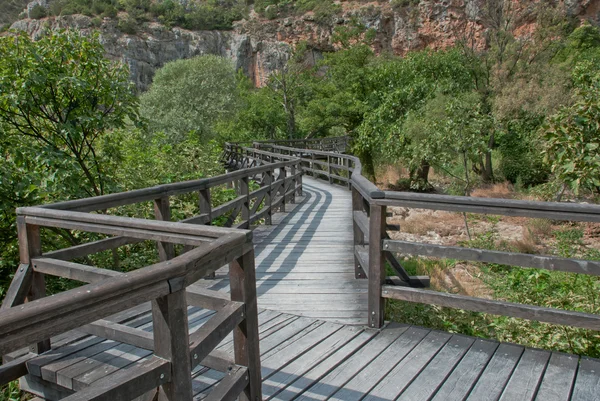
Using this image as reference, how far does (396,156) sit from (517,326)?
1363 centimetres

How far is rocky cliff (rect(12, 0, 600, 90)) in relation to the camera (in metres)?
52.0

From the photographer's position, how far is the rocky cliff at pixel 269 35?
52000 mm

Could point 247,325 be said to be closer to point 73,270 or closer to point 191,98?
point 73,270

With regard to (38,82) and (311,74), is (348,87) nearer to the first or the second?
(311,74)

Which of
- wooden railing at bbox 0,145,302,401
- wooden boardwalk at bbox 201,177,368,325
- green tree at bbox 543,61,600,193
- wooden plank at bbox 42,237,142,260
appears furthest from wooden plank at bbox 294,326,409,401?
green tree at bbox 543,61,600,193

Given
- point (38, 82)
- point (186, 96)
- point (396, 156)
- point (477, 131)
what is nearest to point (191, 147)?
point (38, 82)

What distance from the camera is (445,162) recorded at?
1483 cm

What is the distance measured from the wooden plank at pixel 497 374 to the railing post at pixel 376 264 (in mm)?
842

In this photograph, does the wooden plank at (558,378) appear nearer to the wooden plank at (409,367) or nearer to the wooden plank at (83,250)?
the wooden plank at (409,367)

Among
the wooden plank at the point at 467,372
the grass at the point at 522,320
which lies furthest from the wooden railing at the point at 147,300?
the grass at the point at 522,320

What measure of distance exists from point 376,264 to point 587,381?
1436mm

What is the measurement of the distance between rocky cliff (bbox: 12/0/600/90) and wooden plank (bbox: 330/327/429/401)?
171 feet

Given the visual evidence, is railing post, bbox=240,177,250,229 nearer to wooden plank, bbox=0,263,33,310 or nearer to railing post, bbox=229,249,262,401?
wooden plank, bbox=0,263,33,310

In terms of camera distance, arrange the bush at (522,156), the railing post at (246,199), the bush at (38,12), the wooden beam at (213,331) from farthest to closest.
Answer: the bush at (38,12), the bush at (522,156), the railing post at (246,199), the wooden beam at (213,331)
